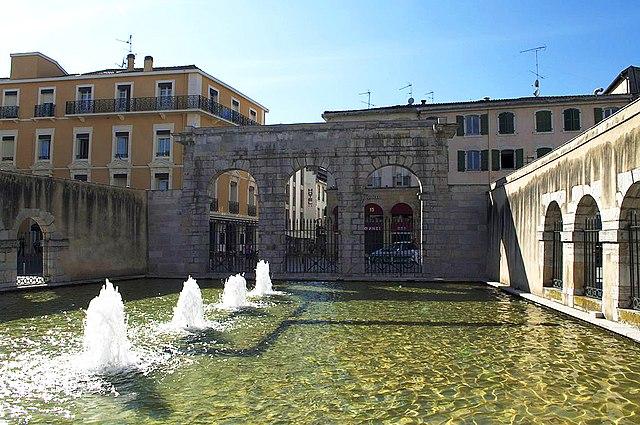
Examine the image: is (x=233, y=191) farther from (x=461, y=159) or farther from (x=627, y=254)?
(x=627, y=254)

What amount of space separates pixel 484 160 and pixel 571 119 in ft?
19.9

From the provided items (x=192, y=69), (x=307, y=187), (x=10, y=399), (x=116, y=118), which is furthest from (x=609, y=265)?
(x=307, y=187)

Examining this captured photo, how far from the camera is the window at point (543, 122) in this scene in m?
36.4

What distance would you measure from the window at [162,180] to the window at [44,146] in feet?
27.9

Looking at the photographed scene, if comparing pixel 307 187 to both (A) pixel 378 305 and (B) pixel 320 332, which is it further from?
(B) pixel 320 332

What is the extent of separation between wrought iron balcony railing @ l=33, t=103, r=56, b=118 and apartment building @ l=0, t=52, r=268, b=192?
69mm

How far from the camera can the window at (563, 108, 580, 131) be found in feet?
118

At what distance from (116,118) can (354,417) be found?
3661 centimetres

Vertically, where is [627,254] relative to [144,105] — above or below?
below

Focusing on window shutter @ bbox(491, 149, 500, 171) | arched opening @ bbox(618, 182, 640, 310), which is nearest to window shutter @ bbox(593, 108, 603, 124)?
window shutter @ bbox(491, 149, 500, 171)

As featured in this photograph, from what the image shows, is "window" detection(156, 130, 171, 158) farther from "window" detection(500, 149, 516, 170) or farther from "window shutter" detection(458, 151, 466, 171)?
"window" detection(500, 149, 516, 170)

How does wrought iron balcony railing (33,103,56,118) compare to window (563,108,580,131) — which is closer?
window (563,108,580,131)

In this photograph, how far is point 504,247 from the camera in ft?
63.6

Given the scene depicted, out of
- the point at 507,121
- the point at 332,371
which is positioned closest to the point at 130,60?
the point at 507,121
